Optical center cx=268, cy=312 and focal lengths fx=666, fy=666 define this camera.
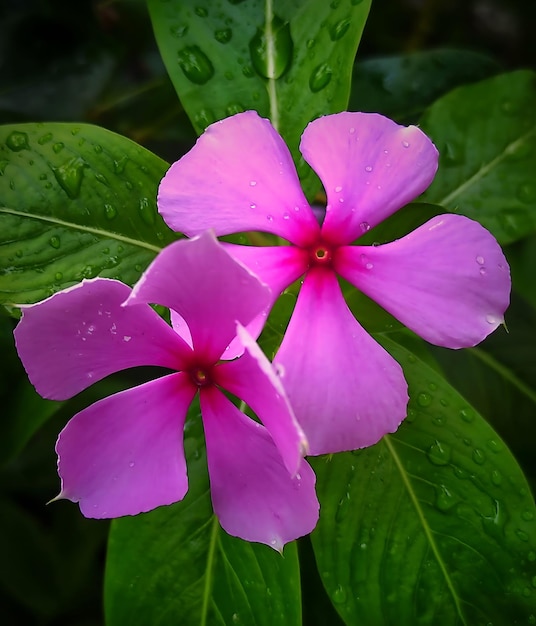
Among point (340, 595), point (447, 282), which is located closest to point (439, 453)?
point (340, 595)

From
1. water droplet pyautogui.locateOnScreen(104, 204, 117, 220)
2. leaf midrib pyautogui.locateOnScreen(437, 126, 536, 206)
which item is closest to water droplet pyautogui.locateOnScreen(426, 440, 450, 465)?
leaf midrib pyautogui.locateOnScreen(437, 126, 536, 206)

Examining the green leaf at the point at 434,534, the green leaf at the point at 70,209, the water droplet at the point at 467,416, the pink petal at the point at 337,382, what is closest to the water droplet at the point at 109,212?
the green leaf at the point at 70,209

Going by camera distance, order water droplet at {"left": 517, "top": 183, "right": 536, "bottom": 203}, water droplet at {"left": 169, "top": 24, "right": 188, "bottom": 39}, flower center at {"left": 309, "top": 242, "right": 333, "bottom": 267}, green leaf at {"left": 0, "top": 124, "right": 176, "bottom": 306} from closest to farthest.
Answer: flower center at {"left": 309, "top": 242, "right": 333, "bottom": 267} < green leaf at {"left": 0, "top": 124, "right": 176, "bottom": 306} < water droplet at {"left": 169, "top": 24, "right": 188, "bottom": 39} < water droplet at {"left": 517, "top": 183, "right": 536, "bottom": 203}

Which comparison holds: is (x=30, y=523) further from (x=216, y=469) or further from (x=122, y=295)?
(x=122, y=295)

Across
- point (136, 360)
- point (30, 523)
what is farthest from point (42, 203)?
point (30, 523)

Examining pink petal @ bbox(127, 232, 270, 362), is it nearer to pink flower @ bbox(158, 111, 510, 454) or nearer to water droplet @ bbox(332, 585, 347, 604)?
pink flower @ bbox(158, 111, 510, 454)

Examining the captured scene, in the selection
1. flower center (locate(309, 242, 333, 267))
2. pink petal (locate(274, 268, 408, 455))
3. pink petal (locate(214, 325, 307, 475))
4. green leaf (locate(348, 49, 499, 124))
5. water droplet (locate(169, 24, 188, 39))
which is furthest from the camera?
green leaf (locate(348, 49, 499, 124))
